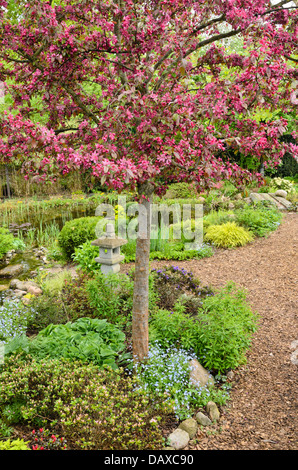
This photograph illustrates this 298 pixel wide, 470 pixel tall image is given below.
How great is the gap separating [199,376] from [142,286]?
0.92m

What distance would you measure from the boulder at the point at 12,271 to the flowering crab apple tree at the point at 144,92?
4081 mm

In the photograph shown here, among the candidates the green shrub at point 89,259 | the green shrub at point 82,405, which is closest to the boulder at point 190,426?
the green shrub at point 82,405

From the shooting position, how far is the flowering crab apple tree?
2.37 m

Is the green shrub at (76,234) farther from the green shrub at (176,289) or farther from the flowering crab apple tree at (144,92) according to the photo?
the flowering crab apple tree at (144,92)

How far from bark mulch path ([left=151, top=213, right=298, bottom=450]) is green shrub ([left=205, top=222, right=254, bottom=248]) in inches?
25.7

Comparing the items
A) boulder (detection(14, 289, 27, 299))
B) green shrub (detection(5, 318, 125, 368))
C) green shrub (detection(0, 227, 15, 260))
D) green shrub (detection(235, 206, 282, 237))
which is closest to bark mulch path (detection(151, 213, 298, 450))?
green shrub (detection(5, 318, 125, 368))

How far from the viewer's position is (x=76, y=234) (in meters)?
6.59

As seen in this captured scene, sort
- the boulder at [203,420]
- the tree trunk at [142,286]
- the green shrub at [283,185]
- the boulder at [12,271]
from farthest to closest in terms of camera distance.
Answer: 1. the green shrub at [283,185]
2. the boulder at [12,271]
3. the tree trunk at [142,286]
4. the boulder at [203,420]

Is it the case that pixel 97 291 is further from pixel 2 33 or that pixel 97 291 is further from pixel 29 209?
pixel 29 209

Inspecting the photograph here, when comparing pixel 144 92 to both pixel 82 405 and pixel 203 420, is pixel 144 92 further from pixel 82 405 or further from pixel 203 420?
pixel 203 420

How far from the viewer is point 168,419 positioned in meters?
2.71

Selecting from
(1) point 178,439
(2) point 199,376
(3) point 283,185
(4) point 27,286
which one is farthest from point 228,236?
(3) point 283,185

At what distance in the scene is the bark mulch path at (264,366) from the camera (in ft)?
8.41
